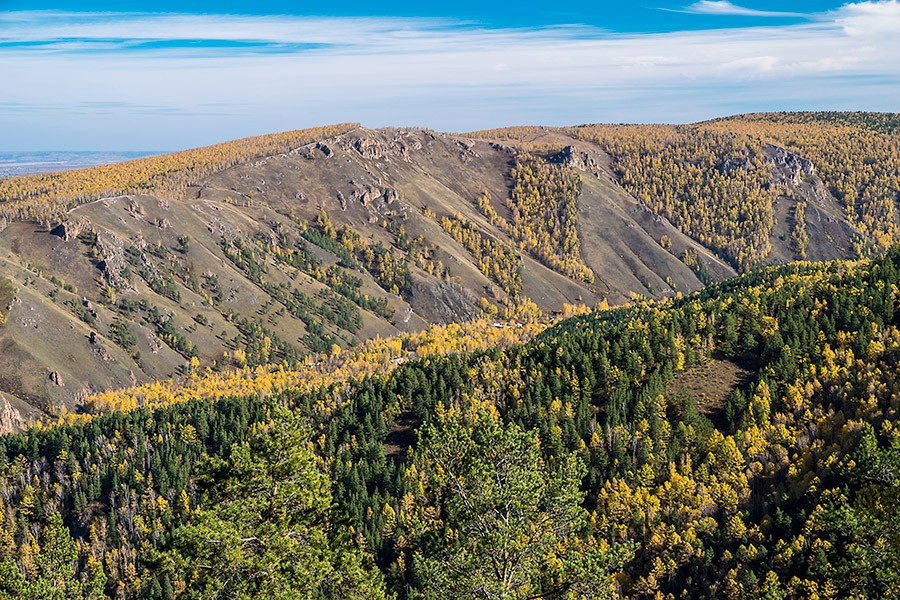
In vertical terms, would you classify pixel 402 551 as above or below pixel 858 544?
below

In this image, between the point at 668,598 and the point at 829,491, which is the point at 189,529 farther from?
the point at 829,491

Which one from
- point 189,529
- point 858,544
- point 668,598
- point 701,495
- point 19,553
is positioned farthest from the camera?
point 19,553

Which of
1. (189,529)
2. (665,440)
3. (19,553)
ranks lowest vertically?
(19,553)

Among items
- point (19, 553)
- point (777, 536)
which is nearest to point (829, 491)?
point (777, 536)

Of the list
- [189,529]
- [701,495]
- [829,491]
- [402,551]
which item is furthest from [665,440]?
[189,529]

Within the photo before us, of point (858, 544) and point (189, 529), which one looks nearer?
point (189, 529)

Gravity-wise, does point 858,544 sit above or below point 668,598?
above

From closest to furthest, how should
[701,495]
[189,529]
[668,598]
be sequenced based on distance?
[189,529]
[668,598]
[701,495]

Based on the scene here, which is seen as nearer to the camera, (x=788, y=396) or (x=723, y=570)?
(x=723, y=570)

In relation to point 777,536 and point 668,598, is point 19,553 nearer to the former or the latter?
point 668,598
